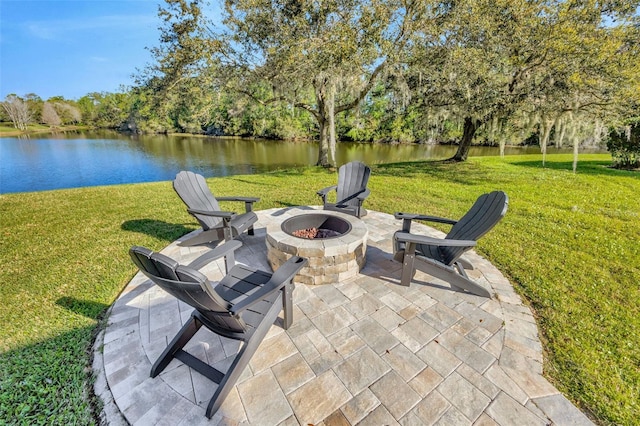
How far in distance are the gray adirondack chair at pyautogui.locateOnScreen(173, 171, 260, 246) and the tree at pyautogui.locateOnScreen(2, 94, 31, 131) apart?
6384 centimetres

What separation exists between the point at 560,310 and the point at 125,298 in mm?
4335

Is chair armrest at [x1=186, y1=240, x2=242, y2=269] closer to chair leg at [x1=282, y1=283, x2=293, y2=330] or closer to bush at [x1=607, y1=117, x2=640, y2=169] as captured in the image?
chair leg at [x1=282, y1=283, x2=293, y2=330]

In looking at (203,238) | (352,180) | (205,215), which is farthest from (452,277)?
(203,238)

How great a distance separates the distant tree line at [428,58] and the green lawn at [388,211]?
2.30 m

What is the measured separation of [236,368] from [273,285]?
21.8 inches

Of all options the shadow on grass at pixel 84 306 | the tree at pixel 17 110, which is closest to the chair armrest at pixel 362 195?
the shadow on grass at pixel 84 306

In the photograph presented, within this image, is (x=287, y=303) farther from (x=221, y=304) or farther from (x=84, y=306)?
(x=84, y=306)

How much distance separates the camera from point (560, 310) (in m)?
2.59

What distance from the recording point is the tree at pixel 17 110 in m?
43.5

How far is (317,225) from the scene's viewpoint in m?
3.78

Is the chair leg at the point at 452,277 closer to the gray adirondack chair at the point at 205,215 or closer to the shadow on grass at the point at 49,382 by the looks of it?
the gray adirondack chair at the point at 205,215

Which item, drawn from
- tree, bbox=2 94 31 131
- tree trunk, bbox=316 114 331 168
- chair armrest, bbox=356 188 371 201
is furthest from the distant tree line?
tree, bbox=2 94 31 131

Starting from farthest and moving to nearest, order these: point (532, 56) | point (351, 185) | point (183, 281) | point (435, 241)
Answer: point (532, 56)
point (351, 185)
point (435, 241)
point (183, 281)

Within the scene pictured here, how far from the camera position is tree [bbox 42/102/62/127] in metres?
49.3
